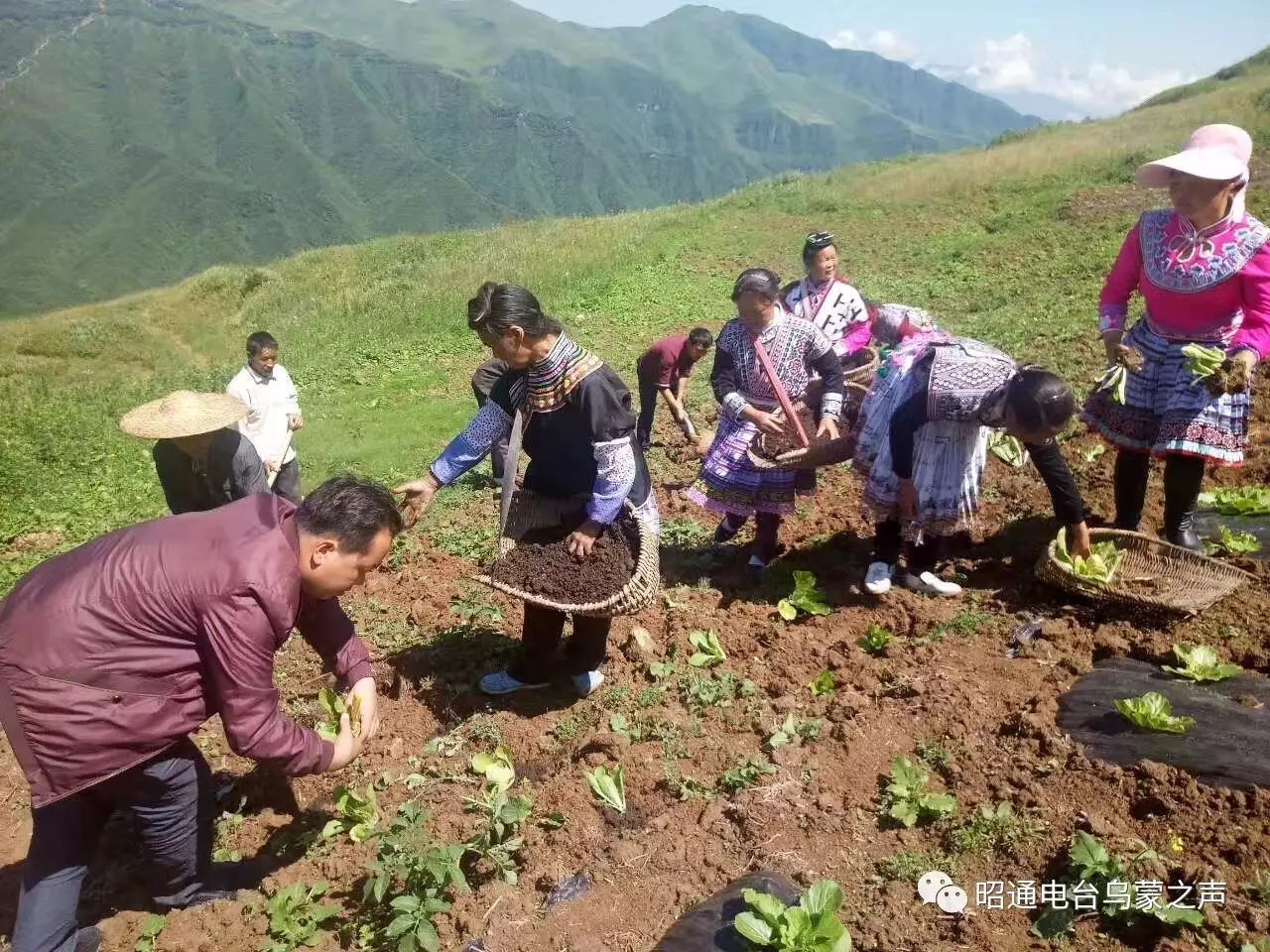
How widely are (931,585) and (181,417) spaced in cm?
376

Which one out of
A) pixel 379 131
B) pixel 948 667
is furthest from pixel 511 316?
pixel 379 131

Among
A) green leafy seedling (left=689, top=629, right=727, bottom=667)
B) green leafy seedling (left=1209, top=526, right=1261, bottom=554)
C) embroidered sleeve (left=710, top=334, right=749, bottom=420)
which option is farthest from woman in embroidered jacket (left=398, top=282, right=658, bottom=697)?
green leafy seedling (left=1209, top=526, right=1261, bottom=554)

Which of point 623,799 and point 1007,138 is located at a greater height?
point 1007,138

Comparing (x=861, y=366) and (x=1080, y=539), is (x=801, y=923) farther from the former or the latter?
(x=861, y=366)

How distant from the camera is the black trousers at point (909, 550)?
14.0ft

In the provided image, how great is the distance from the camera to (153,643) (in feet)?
7.35

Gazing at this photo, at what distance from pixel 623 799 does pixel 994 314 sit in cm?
839

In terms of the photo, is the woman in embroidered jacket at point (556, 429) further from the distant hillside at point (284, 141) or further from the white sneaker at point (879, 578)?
the distant hillside at point (284, 141)

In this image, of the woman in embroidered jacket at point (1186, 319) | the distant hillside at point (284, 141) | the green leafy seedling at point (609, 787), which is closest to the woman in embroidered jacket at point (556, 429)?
the green leafy seedling at point (609, 787)

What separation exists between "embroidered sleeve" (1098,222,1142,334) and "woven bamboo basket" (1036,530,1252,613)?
3.46 ft

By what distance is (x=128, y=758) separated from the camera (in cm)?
232

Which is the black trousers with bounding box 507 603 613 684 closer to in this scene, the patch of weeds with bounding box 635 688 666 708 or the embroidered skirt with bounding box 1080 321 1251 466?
the patch of weeds with bounding box 635 688 666 708

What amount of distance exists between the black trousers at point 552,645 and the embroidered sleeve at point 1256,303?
10.0ft

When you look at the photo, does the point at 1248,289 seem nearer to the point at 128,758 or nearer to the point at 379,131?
the point at 128,758
